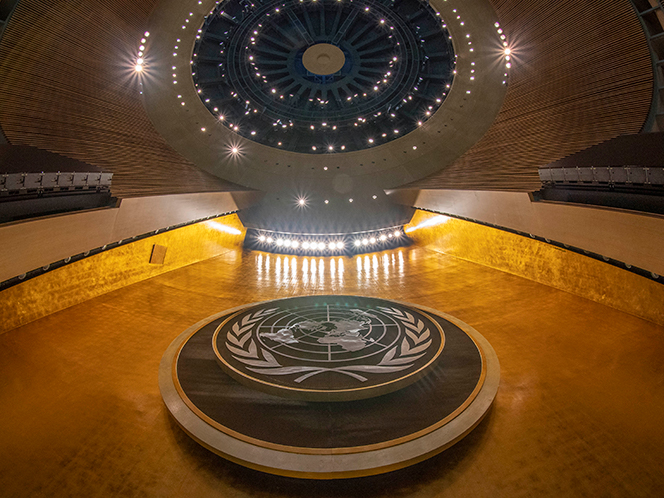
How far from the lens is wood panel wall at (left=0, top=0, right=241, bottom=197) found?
659 centimetres

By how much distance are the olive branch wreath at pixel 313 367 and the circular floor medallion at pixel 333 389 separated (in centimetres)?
1

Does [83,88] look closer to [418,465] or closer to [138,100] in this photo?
[138,100]

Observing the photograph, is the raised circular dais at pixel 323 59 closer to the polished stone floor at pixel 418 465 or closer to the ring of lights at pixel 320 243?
the ring of lights at pixel 320 243

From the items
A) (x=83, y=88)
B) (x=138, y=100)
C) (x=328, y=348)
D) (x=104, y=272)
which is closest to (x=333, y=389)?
(x=328, y=348)

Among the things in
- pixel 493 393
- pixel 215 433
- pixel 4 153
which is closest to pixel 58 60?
pixel 4 153

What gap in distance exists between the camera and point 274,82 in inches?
509

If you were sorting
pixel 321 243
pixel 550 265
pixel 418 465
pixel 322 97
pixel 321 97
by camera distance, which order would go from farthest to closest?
pixel 321 97, pixel 322 97, pixel 321 243, pixel 550 265, pixel 418 465

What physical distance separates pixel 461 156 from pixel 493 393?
29.8 ft

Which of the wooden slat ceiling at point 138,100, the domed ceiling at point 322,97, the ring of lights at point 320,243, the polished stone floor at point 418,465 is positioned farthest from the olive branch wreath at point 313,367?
the domed ceiling at point 322,97

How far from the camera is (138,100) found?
9.75 metres

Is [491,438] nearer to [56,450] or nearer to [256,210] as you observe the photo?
[56,450]

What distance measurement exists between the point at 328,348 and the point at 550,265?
17.9 feet

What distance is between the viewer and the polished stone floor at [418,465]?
2752mm

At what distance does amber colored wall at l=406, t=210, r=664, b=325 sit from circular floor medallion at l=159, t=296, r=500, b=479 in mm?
2668
